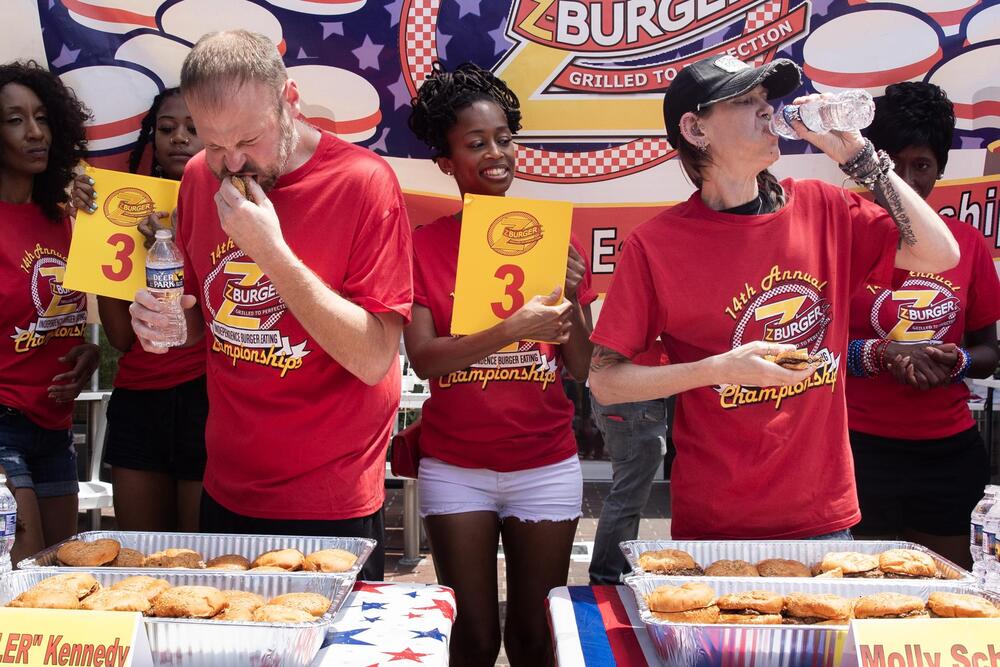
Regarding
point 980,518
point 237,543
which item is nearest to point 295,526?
point 237,543

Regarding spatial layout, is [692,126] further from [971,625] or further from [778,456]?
[971,625]

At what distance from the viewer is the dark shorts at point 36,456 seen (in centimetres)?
297

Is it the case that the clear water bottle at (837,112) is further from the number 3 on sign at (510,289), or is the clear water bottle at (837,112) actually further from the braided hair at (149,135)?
the braided hair at (149,135)

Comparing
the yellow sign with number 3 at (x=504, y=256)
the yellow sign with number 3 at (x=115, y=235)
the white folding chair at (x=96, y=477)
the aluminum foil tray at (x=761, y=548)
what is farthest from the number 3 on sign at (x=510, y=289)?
the white folding chair at (x=96, y=477)

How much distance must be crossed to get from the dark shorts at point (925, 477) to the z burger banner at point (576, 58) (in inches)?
28.0

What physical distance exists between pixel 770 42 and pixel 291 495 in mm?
2036

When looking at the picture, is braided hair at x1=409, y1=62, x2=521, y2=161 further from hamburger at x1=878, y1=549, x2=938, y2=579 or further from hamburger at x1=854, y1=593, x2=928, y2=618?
hamburger at x1=854, y1=593, x2=928, y2=618

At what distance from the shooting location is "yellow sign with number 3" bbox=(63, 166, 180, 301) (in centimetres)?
269

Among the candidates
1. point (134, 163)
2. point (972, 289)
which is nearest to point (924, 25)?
point (972, 289)

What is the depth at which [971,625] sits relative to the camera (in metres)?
1.57

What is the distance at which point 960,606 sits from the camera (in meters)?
1.69

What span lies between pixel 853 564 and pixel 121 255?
212 centimetres

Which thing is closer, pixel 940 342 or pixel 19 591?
pixel 19 591

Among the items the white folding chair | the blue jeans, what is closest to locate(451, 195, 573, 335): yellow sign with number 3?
the blue jeans
